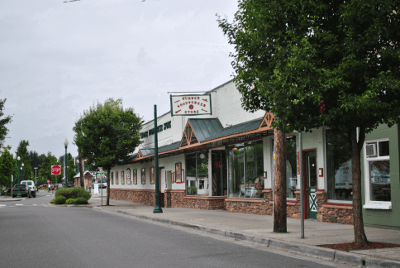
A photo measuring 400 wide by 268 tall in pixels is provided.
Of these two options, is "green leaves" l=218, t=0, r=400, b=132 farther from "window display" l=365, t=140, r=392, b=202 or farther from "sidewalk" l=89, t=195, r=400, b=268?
"window display" l=365, t=140, r=392, b=202

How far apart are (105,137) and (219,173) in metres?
10.4

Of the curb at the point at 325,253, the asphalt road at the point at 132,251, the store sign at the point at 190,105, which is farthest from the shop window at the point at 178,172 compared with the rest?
the curb at the point at 325,253

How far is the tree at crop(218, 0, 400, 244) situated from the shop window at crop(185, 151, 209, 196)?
14613 mm

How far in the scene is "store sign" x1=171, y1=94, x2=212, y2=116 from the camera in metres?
21.7

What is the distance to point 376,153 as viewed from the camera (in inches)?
509

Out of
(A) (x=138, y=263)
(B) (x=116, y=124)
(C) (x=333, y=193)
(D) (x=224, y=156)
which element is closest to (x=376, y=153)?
(C) (x=333, y=193)

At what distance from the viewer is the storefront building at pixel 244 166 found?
47.0ft

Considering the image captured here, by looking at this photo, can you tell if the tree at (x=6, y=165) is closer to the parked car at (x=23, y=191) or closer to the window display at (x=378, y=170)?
the parked car at (x=23, y=191)

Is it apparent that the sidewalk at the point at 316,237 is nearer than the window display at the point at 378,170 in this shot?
Yes

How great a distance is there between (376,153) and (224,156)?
11.3 m

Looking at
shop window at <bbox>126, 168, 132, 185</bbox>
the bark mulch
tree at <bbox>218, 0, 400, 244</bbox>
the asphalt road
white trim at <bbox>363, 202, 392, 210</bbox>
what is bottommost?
the asphalt road

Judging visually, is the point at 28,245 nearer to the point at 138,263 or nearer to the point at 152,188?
the point at 138,263

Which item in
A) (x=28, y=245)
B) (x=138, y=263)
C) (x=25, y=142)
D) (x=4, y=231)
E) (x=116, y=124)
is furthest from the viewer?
(x=25, y=142)

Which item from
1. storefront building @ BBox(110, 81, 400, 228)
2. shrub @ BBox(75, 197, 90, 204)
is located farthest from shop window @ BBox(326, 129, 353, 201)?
shrub @ BBox(75, 197, 90, 204)
